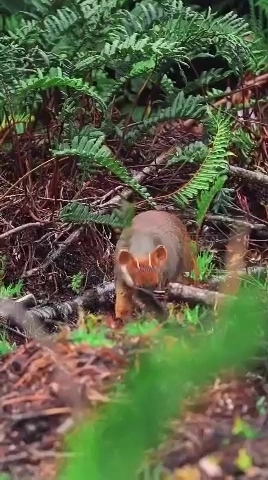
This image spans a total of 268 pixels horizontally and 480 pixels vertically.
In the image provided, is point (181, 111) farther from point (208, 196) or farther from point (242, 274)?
point (242, 274)

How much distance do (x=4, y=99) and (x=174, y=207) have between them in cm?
110

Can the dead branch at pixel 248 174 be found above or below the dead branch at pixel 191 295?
below

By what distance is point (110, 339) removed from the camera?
252 cm

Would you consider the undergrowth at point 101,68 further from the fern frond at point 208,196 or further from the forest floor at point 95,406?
the forest floor at point 95,406

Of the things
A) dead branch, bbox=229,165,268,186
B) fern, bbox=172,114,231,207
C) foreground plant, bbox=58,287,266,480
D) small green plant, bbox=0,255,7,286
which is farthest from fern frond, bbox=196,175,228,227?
foreground plant, bbox=58,287,266,480

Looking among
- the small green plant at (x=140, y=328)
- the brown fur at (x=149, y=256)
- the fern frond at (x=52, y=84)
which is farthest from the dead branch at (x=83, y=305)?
the fern frond at (x=52, y=84)

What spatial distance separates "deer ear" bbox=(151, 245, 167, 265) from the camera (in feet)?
11.4

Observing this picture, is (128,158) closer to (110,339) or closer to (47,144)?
(47,144)

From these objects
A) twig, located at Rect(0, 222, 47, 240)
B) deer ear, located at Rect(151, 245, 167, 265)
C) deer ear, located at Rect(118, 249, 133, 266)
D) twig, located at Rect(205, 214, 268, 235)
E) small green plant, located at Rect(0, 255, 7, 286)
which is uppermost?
deer ear, located at Rect(118, 249, 133, 266)

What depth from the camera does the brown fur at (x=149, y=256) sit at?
3.40 metres

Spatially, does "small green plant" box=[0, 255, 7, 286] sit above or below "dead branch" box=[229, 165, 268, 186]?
below

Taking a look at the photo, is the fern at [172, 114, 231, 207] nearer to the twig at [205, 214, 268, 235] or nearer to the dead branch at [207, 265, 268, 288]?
the twig at [205, 214, 268, 235]

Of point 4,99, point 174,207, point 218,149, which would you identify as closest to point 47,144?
point 4,99

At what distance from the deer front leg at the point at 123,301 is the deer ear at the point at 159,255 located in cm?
17
